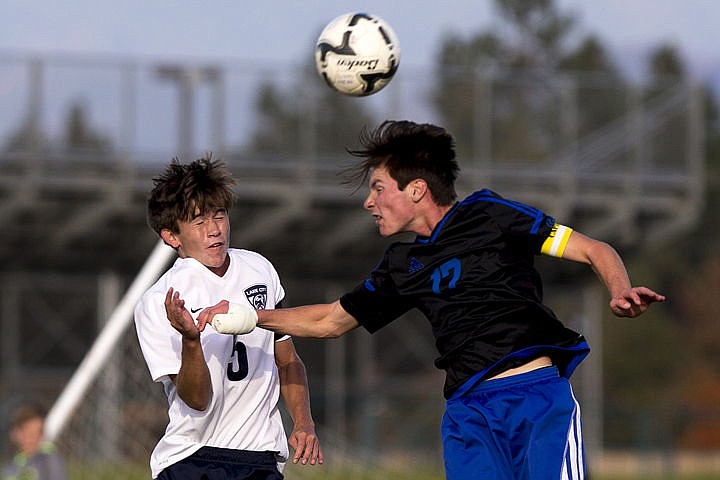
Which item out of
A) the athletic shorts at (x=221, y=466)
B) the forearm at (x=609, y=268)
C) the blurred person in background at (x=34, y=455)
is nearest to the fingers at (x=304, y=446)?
the athletic shorts at (x=221, y=466)

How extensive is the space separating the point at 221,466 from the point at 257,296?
0.68 m

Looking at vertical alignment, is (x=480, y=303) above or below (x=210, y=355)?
above

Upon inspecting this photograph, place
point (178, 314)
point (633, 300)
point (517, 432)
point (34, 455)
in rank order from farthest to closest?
point (34, 455) → point (517, 432) → point (178, 314) → point (633, 300)

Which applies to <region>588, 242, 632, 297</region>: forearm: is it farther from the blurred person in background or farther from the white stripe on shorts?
the blurred person in background

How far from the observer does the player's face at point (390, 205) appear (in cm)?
586

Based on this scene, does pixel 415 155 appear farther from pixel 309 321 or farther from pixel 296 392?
pixel 296 392

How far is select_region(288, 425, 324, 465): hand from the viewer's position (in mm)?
5922

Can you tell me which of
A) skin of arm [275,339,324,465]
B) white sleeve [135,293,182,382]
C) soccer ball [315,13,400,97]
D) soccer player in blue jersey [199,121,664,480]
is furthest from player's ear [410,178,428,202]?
soccer ball [315,13,400,97]

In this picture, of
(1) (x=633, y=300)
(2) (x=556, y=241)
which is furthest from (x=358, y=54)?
(1) (x=633, y=300)

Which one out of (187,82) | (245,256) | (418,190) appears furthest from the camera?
(187,82)

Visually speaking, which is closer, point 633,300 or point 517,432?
point 633,300

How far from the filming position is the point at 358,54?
7.41 meters

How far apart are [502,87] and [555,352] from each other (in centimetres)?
1609

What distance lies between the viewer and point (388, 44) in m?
7.53
